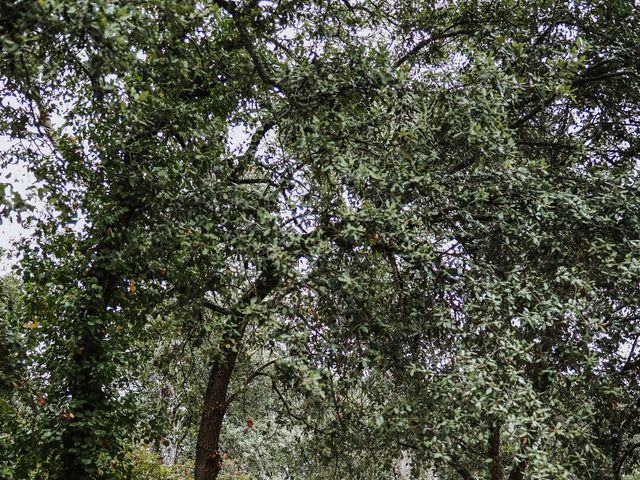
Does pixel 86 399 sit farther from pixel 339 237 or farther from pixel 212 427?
pixel 339 237

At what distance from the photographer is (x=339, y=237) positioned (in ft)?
18.8

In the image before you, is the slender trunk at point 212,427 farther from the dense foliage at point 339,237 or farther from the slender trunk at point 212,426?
the dense foliage at point 339,237

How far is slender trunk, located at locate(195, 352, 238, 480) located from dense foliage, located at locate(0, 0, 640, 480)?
3.19 feet

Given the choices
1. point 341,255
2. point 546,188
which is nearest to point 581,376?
point 546,188

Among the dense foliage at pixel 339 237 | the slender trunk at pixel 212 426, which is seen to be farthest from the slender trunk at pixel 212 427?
the dense foliage at pixel 339 237

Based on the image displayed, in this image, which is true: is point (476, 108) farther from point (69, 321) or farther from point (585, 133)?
point (69, 321)

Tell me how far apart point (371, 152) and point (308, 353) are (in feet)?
5.84

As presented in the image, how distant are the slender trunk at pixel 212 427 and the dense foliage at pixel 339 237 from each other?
0.97 m

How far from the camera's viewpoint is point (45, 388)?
662cm

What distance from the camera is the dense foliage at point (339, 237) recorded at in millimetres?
5082

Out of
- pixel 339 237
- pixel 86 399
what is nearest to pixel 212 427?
pixel 86 399

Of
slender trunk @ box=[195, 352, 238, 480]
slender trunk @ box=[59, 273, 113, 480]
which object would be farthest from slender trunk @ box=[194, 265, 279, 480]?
slender trunk @ box=[59, 273, 113, 480]

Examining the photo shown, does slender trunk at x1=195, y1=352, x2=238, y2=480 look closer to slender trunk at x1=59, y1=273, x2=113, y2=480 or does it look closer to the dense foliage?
the dense foliage

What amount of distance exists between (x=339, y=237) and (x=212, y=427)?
3832 millimetres
